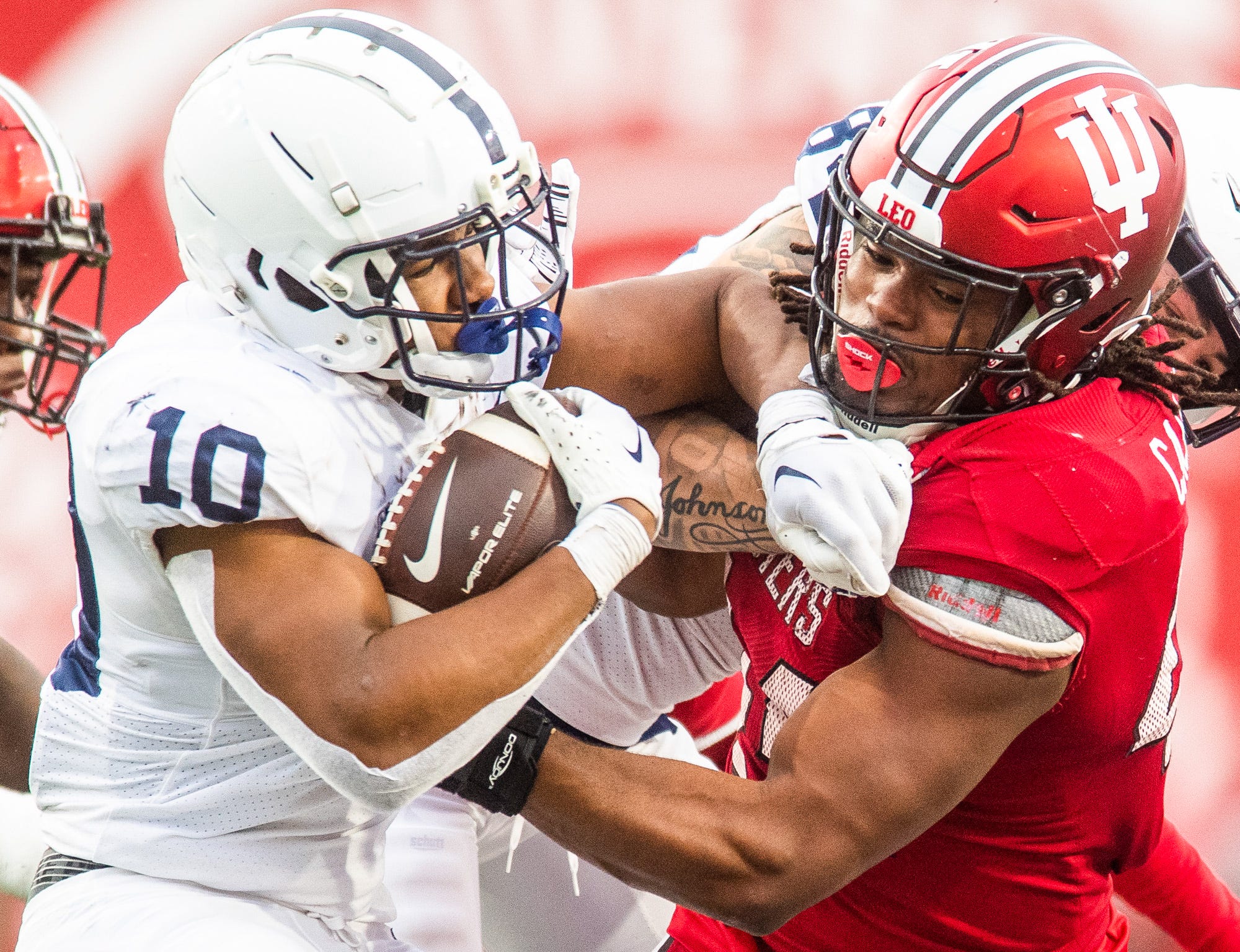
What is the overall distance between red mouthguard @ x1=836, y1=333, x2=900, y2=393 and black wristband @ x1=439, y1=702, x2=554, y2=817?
0.61m

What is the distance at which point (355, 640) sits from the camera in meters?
Result: 1.40

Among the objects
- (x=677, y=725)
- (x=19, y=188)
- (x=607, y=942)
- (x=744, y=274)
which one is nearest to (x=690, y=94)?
(x=744, y=274)

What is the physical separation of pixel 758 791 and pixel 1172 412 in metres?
0.77

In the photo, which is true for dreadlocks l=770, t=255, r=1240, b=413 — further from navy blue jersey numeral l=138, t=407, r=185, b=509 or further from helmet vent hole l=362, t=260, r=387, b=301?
navy blue jersey numeral l=138, t=407, r=185, b=509

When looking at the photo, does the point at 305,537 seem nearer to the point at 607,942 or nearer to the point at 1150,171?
the point at 1150,171

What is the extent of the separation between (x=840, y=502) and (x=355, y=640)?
1.93ft

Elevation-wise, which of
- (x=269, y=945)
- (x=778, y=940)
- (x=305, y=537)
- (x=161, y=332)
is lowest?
(x=778, y=940)

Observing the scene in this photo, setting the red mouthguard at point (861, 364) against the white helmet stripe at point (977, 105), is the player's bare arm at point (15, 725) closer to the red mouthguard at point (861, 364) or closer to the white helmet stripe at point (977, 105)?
the red mouthguard at point (861, 364)

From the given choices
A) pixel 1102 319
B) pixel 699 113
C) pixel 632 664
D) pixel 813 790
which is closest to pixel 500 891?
pixel 632 664

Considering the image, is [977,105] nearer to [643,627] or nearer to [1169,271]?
[1169,271]

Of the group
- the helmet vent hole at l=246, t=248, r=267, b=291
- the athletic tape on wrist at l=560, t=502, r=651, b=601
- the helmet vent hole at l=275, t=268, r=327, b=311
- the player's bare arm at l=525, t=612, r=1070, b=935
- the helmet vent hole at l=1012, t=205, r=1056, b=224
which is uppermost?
the helmet vent hole at l=246, t=248, r=267, b=291

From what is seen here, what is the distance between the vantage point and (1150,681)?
1728 mm

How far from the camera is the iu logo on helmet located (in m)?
1.60

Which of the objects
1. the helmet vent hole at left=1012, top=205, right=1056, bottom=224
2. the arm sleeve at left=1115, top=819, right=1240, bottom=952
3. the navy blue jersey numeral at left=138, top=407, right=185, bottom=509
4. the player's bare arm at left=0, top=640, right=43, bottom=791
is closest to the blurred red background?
the arm sleeve at left=1115, top=819, right=1240, bottom=952
